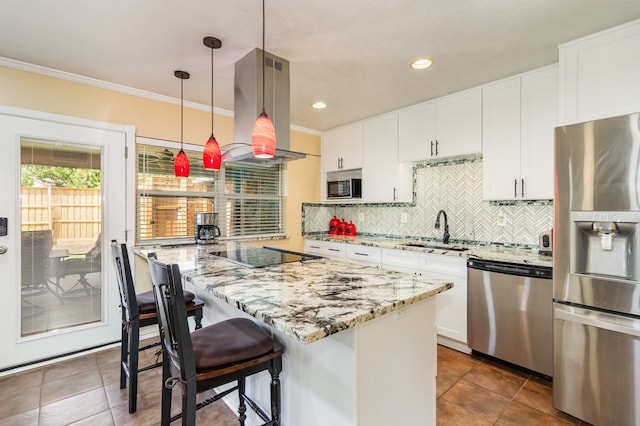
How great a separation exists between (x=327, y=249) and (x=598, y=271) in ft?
8.82

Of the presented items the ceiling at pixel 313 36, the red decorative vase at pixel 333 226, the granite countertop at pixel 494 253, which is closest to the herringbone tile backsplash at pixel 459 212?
the granite countertop at pixel 494 253

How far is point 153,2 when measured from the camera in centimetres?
169

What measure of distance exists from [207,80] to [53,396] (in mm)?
2615

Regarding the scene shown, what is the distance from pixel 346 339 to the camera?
1144 mm

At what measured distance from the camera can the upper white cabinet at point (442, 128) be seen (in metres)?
2.85

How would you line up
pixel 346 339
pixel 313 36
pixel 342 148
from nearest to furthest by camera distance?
1. pixel 346 339
2. pixel 313 36
3. pixel 342 148

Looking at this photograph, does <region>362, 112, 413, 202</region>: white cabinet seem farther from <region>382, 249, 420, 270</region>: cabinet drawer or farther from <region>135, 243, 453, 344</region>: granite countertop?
<region>135, 243, 453, 344</region>: granite countertop

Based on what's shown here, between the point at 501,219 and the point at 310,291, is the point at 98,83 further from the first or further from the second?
the point at 501,219

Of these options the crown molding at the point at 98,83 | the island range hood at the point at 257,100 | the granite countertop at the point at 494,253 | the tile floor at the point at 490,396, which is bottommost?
the tile floor at the point at 490,396

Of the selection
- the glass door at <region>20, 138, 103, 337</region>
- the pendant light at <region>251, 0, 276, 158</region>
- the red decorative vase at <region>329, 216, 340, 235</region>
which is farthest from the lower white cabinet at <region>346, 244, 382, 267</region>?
the glass door at <region>20, 138, 103, 337</region>

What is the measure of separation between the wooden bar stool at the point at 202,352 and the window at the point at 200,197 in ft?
6.67

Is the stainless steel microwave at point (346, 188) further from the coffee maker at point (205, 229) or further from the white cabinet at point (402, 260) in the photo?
the coffee maker at point (205, 229)

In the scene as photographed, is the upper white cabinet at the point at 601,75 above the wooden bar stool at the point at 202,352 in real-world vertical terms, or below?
above

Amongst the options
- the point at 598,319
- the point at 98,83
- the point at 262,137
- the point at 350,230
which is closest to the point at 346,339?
the point at 262,137
